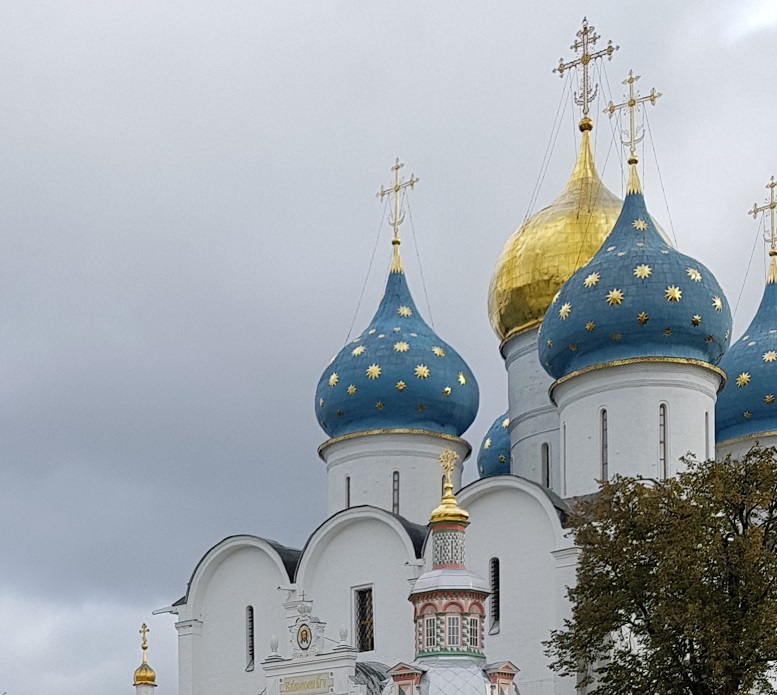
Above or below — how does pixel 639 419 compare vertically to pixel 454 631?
above

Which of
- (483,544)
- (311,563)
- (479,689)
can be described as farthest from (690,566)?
(311,563)

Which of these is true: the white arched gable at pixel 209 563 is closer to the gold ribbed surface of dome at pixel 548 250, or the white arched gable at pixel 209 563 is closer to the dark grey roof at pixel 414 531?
the dark grey roof at pixel 414 531

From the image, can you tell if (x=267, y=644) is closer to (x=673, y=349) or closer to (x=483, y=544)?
(x=483, y=544)

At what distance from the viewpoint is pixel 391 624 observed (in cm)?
2548

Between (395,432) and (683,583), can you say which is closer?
(683,583)

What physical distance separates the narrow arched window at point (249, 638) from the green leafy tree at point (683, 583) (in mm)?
6596

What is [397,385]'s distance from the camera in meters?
28.1

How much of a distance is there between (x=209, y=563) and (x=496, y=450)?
231 inches

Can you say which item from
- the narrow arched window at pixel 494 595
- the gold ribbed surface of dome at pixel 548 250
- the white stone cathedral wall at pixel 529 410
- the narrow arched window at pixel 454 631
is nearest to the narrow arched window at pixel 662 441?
the narrow arched window at pixel 494 595

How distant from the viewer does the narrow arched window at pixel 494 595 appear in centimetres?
2444

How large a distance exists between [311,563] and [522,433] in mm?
3884

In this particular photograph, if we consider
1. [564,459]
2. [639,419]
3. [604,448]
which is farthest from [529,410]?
[639,419]

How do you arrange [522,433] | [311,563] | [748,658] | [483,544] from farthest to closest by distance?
[522,433] < [311,563] < [483,544] < [748,658]

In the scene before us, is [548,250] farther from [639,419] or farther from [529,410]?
[639,419]
